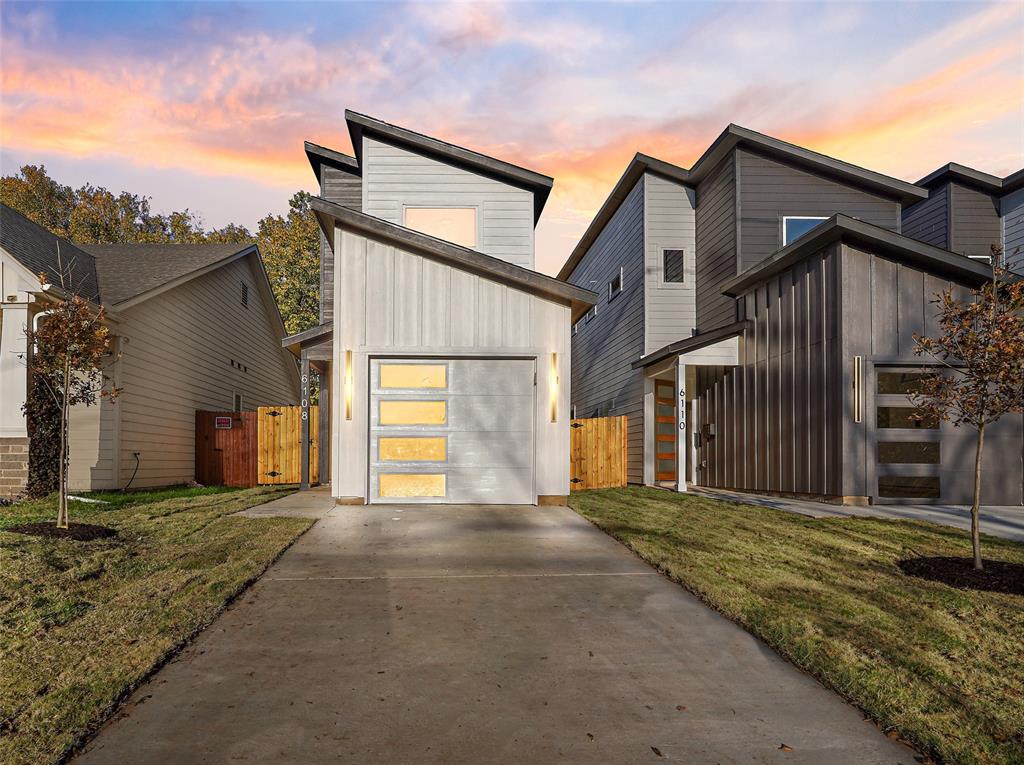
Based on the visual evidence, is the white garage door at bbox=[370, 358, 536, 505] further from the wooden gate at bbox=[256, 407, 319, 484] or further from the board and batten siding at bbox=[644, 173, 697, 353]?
the board and batten siding at bbox=[644, 173, 697, 353]

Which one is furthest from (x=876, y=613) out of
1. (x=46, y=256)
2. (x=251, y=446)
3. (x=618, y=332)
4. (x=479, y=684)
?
(x=251, y=446)

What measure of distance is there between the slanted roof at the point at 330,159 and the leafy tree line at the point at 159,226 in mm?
15128

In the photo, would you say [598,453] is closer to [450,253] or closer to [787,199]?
[450,253]

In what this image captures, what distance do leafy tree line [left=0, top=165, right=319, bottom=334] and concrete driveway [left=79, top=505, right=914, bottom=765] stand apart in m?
26.7

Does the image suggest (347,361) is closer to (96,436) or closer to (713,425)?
(96,436)

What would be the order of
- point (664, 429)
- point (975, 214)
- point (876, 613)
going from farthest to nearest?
1. point (664, 429)
2. point (975, 214)
3. point (876, 613)

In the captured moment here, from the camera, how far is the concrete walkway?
28.5 ft

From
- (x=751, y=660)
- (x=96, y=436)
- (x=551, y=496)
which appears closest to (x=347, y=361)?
(x=551, y=496)

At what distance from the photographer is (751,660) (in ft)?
12.6

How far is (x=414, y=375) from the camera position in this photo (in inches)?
394

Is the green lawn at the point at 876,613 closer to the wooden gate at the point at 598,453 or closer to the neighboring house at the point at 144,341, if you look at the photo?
the wooden gate at the point at 598,453

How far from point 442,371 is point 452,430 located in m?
0.92

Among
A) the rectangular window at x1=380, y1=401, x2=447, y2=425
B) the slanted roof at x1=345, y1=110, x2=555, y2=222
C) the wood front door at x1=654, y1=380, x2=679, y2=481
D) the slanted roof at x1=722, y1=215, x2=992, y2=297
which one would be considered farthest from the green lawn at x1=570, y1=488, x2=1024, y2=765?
the wood front door at x1=654, y1=380, x2=679, y2=481

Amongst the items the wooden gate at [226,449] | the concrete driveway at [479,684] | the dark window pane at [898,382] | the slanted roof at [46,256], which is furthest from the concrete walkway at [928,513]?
the slanted roof at [46,256]
